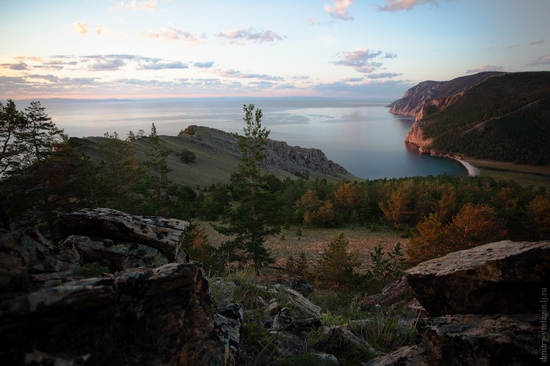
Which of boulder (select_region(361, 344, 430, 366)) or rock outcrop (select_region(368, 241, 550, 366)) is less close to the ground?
rock outcrop (select_region(368, 241, 550, 366))

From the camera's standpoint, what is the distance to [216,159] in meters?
74.2

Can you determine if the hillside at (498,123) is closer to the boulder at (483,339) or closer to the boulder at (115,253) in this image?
the boulder at (483,339)

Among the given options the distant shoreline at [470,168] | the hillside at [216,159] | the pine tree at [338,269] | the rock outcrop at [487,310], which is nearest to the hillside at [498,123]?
the distant shoreline at [470,168]

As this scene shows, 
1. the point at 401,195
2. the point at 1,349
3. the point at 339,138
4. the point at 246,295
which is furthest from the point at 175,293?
the point at 339,138

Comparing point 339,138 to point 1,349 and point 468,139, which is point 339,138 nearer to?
point 468,139

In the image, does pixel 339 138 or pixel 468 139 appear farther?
pixel 339 138

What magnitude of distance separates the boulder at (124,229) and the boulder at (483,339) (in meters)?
4.16

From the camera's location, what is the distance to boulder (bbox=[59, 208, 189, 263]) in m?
4.95

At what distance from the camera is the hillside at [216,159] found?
54.8 meters

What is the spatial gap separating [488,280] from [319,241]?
2402 cm

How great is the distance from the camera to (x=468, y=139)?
135m

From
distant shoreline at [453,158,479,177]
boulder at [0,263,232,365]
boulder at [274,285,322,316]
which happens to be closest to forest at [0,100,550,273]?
boulder at [274,285,322,316]

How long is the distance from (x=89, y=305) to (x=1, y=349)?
0.67 meters

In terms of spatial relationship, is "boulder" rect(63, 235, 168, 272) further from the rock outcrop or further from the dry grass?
the dry grass
